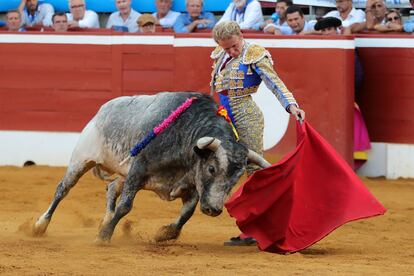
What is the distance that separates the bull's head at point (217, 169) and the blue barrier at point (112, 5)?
208 inches

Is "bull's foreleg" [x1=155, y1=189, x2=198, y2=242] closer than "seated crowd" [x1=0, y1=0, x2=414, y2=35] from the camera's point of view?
Yes

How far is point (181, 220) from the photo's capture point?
670cm

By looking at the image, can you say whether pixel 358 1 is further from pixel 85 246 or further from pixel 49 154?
pixel 85 246

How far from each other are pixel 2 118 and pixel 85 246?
16.1 ft

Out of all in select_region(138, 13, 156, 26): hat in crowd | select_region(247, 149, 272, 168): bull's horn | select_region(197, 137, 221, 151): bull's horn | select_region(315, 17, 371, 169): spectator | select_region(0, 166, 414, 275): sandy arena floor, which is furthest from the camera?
select_region(138, 13, 156, 26): hat in crowd

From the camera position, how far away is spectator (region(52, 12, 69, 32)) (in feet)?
36.6

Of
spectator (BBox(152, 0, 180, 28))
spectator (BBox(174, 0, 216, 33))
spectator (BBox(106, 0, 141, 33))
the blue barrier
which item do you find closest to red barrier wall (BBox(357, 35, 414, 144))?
spectator (BBox(174, 0, 216, 33))

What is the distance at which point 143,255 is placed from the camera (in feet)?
20.3

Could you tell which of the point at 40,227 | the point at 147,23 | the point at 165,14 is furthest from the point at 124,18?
the point at 40,227

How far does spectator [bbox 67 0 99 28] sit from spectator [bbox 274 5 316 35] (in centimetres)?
205

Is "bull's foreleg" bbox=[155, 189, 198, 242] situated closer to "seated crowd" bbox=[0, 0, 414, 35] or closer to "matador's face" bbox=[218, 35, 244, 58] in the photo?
"matador's face" bbox=[218, 35, 244, 58]

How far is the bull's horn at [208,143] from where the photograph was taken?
6180mm

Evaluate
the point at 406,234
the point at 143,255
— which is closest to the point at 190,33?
the point at 406,234

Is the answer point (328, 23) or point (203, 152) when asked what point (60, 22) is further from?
point (203, 152)
